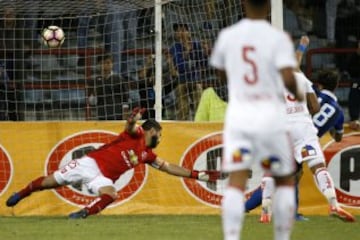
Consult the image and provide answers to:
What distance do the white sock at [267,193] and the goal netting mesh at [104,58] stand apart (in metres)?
2.40

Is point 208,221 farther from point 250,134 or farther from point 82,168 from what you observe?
point 250,134

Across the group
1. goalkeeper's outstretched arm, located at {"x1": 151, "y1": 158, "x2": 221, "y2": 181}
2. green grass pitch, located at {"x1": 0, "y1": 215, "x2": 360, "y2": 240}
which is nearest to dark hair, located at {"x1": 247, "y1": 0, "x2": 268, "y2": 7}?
green grass pitch, located at {"x1": 0, "y1": 215, "x2": 360, "y2": 240}

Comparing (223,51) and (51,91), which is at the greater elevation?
(223,51)

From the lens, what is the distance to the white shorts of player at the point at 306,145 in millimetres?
11328

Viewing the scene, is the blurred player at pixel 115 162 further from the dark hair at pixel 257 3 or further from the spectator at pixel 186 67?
the dark hair at pixel 257 3

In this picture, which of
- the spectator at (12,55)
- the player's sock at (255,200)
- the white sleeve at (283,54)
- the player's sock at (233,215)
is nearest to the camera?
the white sleeve at (283,54)

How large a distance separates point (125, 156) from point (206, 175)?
3.39ft

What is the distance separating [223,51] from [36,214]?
6.35 m

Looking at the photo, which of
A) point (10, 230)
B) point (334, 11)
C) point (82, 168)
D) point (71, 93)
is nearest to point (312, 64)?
point (334, 11)

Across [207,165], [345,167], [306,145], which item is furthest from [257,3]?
[345,167]

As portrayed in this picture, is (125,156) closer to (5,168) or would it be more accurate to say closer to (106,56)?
(5,168)

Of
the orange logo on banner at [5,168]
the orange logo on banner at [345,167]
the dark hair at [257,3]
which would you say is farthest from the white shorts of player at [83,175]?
the dark hair at [257,3]

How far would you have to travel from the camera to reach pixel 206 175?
12297 mm

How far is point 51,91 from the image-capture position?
571 inches
